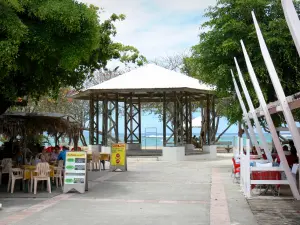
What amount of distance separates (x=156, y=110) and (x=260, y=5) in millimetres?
28920

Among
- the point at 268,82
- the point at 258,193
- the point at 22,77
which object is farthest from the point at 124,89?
the point at 258,193

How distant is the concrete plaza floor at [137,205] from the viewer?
8.86m

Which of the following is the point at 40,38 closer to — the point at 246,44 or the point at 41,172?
the point at 41,172

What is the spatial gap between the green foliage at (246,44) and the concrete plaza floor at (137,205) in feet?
18.2

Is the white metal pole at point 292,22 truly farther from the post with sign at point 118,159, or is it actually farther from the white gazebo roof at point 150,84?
the white gazebo roof at point 150,84

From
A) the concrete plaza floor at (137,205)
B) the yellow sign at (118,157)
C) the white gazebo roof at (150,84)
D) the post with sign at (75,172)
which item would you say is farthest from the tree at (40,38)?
the white gazebo roof at (150,84)

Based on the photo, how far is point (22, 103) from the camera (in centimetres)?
1673

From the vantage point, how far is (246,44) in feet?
62.7

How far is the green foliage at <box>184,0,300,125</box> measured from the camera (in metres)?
18.3

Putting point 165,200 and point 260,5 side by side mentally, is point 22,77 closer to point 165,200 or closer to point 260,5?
point 165,200

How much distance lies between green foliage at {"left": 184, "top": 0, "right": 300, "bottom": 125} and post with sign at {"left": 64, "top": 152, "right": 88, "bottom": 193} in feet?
28.0

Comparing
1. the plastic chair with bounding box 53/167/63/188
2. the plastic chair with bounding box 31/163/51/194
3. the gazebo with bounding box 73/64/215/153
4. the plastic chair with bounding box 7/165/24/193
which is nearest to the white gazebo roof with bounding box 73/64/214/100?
the gazebo with bounding box 73/64/215/153

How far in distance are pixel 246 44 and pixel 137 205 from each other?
35.5ft

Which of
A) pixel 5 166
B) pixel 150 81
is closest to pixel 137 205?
pixel 5 166
